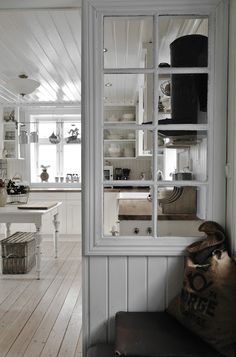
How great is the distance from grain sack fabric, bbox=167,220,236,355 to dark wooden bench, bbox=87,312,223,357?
0.05 metres

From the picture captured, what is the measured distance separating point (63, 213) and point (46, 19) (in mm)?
3412

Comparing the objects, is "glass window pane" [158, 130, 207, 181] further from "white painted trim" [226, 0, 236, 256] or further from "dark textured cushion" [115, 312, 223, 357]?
"dark textured cushion" [115, 312, 223, 357]

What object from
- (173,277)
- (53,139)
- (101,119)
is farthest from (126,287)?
(53,139)

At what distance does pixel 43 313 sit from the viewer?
9.05 feet

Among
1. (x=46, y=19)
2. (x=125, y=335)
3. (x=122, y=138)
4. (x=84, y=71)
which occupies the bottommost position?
(x=125, y=335)

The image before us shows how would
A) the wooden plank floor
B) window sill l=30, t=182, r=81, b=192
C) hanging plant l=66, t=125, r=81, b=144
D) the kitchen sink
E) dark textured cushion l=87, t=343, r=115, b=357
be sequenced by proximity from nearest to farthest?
dark textured cushion l=87, t=343, r=115, b=357, the kitchen sink, the wooden plank floor, hanging plant l=66, t=125, r=81, b=144, window sill l=30, t=182, r=81, b=192

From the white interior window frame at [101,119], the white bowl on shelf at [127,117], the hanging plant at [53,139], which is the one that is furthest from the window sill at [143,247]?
the hanging plant at [53,139]

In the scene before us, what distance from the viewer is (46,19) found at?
278 centimetres

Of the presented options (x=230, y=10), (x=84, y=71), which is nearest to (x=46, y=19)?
(x=84, y=71)

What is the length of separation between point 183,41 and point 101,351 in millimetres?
1718

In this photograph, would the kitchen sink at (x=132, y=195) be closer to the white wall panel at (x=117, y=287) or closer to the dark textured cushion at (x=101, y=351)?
the white wall panel at (x=117, y=287)

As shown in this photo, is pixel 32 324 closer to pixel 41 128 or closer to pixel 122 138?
pixel 122 138

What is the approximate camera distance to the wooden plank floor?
88.4 inches

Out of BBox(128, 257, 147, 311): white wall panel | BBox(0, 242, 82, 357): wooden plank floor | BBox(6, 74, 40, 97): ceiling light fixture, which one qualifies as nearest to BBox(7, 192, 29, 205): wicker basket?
BBox(0, 242, 82, 357): wooden plank floor
